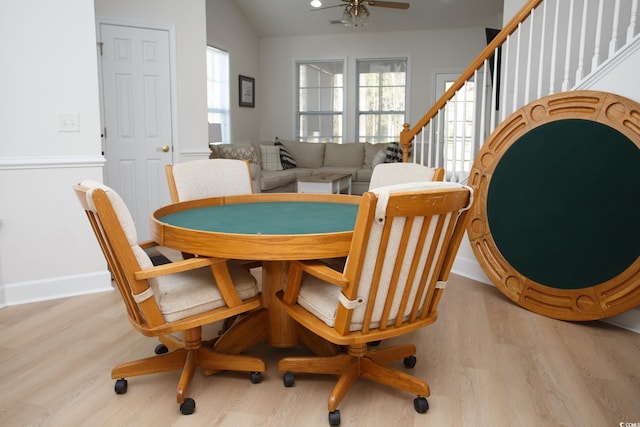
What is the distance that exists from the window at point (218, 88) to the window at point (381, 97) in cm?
235

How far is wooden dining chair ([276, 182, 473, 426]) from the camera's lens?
5.28ft

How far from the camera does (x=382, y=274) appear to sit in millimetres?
1712

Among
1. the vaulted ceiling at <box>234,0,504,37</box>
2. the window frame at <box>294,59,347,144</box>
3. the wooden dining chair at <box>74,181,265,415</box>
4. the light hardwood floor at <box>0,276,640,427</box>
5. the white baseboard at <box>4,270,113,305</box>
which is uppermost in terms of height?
the vaulted ceiling at <box>234,0,504,37</box>

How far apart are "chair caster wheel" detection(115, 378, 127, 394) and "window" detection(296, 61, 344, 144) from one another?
720cm

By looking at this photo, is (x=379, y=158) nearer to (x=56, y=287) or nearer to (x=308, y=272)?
(x=56, y=287)

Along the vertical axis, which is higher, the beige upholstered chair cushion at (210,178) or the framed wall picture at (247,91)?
the framed wall picture at (247,91)

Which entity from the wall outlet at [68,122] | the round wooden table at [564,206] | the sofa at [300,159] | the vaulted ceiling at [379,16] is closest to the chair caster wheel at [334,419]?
the round wooden table at [564,206]

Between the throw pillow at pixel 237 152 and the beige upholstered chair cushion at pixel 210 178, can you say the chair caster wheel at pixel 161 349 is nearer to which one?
the beige upholstered chair cushion at pixel 210 178

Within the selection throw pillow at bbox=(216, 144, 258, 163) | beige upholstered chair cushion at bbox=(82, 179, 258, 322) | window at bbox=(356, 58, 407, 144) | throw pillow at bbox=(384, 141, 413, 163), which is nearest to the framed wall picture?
throw pillow at bbox=(216, 144, 258, 163)

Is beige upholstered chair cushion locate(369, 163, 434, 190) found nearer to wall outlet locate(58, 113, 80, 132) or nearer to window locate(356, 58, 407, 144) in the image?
wall outlet locate(58, 113, 80, 132)

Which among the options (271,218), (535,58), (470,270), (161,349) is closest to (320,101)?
(535,58)

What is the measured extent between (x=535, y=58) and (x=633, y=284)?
261cm

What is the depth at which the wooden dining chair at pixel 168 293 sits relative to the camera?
1.75m

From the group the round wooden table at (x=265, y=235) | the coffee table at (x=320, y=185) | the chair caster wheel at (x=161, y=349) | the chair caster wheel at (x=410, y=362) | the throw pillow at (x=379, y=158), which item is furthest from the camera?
the throw pillow at (x=379, y=158)
